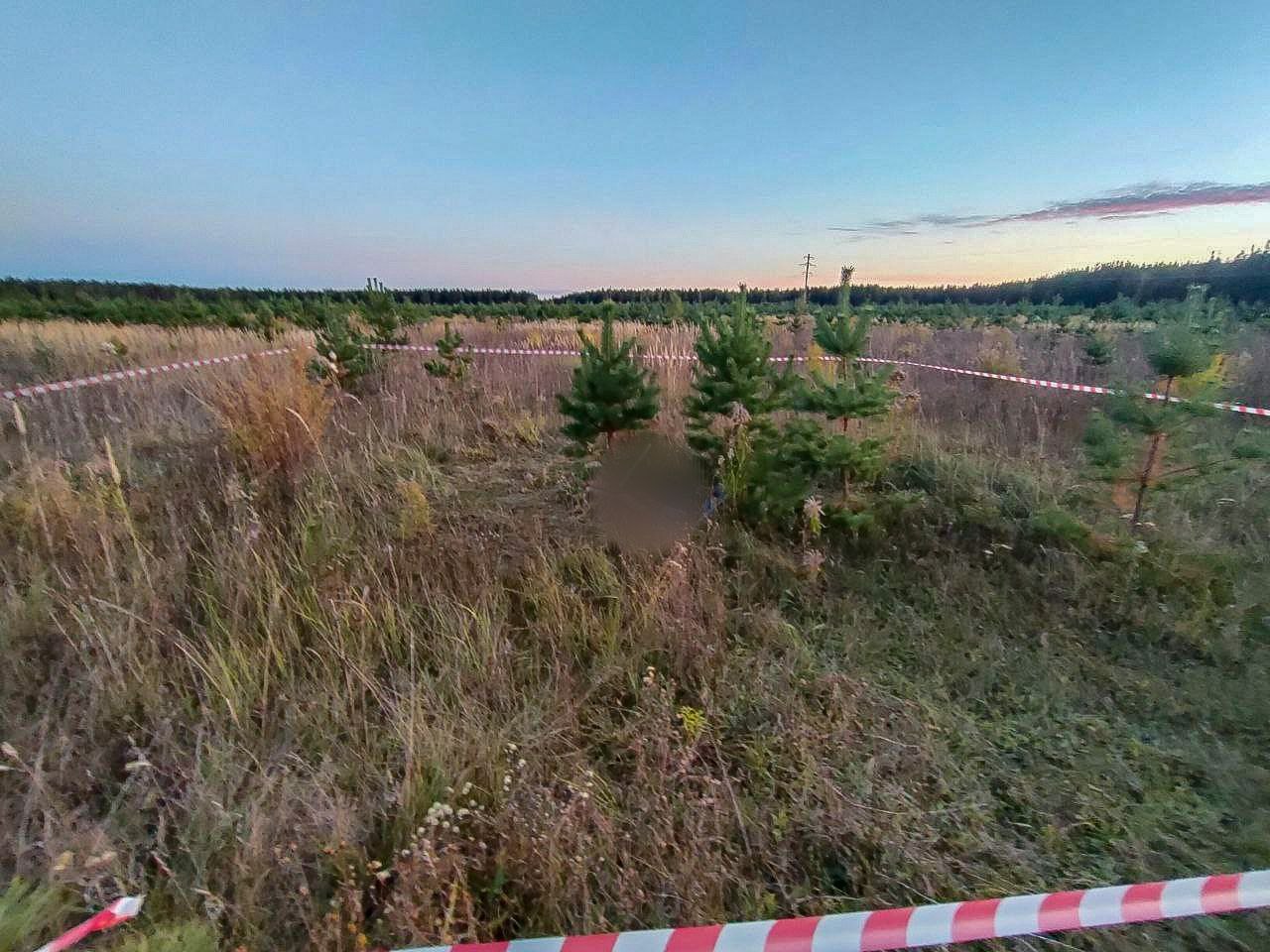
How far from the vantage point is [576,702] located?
9.90 feet

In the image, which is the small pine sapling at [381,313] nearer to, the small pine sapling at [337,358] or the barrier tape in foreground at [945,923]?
the small pine sapling at [337,358]

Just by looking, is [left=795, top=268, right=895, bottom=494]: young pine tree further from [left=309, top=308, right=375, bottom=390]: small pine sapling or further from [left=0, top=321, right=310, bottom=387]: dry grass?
[left=0, top=321, right=310, bottom=387]: dry grass

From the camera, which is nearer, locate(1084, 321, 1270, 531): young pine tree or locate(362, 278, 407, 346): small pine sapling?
locate(1084, 321, 1270, 531): young pine tree

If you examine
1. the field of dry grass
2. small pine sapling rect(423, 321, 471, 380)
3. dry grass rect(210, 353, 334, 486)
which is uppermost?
small pine sapling rect(423, 321, 471, 380)

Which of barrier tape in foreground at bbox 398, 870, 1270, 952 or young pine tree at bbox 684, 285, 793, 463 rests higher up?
Answer: young pine tree at bbox 684, 285, 793, 463

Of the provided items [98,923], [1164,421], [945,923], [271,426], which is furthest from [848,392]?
[271,426]

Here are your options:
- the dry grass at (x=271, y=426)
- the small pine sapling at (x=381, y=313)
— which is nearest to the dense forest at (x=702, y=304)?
the small pine sapling at (x=381, y=313)

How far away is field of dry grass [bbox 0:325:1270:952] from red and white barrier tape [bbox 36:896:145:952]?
94mm

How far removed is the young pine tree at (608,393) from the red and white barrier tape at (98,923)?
3.81 m

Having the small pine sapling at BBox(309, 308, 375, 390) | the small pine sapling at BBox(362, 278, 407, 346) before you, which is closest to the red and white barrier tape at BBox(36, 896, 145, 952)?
the small pine sapling at BBox(309, 308, 375, 390)

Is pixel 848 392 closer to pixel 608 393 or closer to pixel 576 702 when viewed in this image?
pixel 608 393

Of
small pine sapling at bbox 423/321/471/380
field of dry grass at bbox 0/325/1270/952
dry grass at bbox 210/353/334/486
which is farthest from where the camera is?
small pine sapling at bbox 423/321/471/380

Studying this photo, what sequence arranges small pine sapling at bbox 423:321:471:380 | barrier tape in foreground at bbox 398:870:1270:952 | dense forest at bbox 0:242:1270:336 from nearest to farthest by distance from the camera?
barrier tape in foreground at bbox 398:870:1270:952, small pine sapling at bbox 423:321:471:380, dense forest at bbox 0:242:1270:336

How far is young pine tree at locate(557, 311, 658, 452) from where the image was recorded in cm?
491
